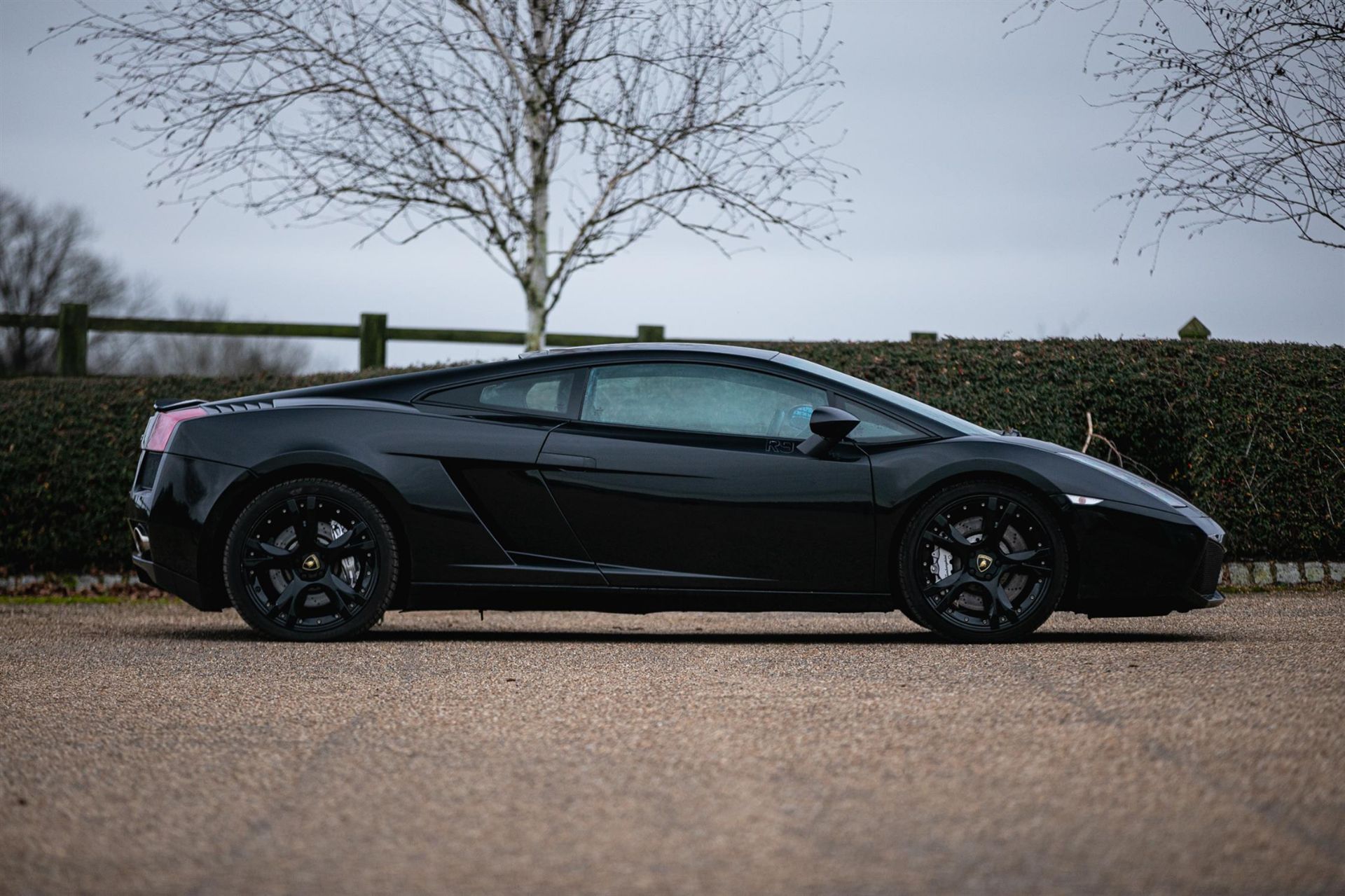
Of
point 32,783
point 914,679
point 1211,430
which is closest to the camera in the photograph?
point 32,783

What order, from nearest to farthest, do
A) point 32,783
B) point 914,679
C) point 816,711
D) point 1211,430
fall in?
point 32,783 < point 816,711 < point 914,679 < point 1211,430

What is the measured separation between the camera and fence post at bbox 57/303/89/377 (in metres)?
13.1

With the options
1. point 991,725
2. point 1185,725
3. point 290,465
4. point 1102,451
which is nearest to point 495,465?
point 290,465

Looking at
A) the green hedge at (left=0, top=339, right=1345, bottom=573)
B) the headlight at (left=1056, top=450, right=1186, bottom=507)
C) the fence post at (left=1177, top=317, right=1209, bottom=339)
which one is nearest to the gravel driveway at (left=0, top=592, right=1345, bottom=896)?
the headlight at (left=1056, top=450, right=1186, bottom=507)

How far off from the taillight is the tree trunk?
5.32 m

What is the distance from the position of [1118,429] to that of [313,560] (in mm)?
6022

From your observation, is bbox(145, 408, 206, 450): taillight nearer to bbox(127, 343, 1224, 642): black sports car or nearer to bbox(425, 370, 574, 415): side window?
bbox(127, 343, 1224, 642): black sports car

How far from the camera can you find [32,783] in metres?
3.61

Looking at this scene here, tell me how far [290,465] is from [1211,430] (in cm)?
649

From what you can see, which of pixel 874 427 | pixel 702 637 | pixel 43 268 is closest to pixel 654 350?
pixel 874 427

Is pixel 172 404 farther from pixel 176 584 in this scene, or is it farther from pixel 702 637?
pixel 702 637

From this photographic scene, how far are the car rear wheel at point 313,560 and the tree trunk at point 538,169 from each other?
5.62 metres

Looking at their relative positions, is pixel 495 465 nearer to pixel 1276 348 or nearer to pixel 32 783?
pixel 32 783

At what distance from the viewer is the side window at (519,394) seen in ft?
21.1
